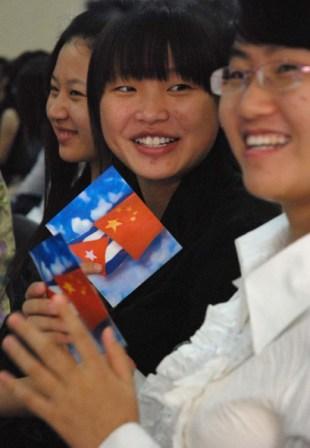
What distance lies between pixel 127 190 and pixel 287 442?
70 cm

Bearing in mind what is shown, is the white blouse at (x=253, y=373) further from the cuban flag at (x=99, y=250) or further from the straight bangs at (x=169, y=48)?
the straight bangs at (x=169, y=48)

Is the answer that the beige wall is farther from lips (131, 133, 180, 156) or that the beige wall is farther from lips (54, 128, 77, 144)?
lips (131, 133, 180, 156)

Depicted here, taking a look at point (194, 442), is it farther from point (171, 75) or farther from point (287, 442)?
point (171, 75)

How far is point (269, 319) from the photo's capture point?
3.70 ft

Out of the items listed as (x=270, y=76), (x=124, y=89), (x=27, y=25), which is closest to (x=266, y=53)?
(x=270, y=76)

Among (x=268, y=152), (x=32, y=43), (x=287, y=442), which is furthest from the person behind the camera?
(x=32, y=43)

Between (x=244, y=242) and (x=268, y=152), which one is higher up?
(x=268, y=152)

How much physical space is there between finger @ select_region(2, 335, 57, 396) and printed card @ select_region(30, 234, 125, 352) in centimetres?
15

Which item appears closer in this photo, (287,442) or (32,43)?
(287,442)

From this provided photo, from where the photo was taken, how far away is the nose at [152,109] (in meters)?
1.74

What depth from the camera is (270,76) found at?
116 centimetres

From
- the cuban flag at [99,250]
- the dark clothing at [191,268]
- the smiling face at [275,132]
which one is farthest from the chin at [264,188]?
the cuban flag at [99,250]

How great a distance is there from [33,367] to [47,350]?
0.09 ft

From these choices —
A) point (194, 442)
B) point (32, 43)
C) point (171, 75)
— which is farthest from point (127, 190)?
point (32, 43)
